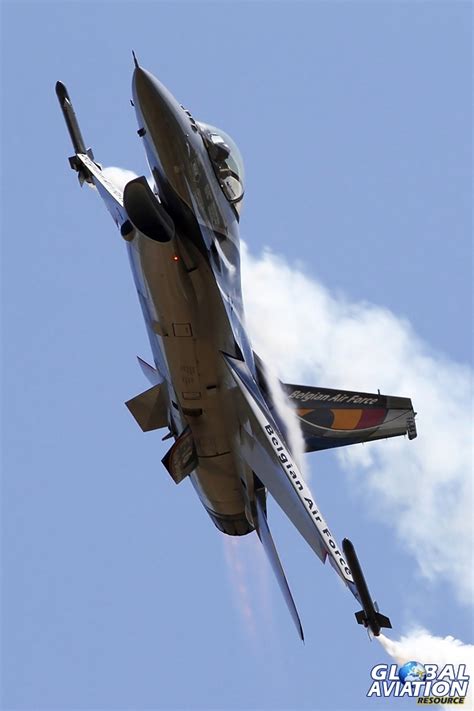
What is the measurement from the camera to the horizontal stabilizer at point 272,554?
17344 mm

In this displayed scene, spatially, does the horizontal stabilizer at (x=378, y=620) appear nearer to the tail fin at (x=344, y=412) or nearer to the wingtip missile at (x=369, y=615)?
the wingtip missile at (x=369, y=615)

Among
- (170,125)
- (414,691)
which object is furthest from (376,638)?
(170,125)

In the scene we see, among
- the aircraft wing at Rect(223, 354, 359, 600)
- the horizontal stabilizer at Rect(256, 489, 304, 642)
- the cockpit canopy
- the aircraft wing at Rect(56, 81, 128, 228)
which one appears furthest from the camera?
the aircraft wing at Rect(56, 81, 128, 228)

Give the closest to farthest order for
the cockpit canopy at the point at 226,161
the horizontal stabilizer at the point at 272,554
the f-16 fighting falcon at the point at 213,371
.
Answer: the f-16 fighting falcon at the point at 213,371, the cockpit canopy at the point at 226,161, the horizontal stabilizer at the point at 272,554

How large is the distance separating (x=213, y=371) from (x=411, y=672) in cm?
576

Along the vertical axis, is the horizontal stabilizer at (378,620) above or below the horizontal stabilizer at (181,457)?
below

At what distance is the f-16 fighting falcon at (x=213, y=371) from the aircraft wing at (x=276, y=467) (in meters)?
0.02

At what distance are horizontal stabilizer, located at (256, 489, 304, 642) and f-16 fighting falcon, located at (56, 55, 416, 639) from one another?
0.07 ft

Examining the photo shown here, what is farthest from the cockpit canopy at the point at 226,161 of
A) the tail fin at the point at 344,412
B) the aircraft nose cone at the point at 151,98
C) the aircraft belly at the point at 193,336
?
the tail fin at the point at 344,412

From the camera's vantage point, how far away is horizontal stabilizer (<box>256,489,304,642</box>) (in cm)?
1734

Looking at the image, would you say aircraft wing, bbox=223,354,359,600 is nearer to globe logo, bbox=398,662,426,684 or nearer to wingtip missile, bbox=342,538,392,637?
wingtip missile, bbox=342,538,392,637

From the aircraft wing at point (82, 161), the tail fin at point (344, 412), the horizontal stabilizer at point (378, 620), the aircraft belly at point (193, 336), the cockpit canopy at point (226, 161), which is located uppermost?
the aircraft wing at point (82, 161)

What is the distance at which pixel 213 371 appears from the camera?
55.5 feet

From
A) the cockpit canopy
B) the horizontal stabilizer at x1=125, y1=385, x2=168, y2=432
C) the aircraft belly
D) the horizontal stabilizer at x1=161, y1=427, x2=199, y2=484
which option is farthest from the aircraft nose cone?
the horizontal stabilizer at x1=161, y1=427, x2=199, y2=484
